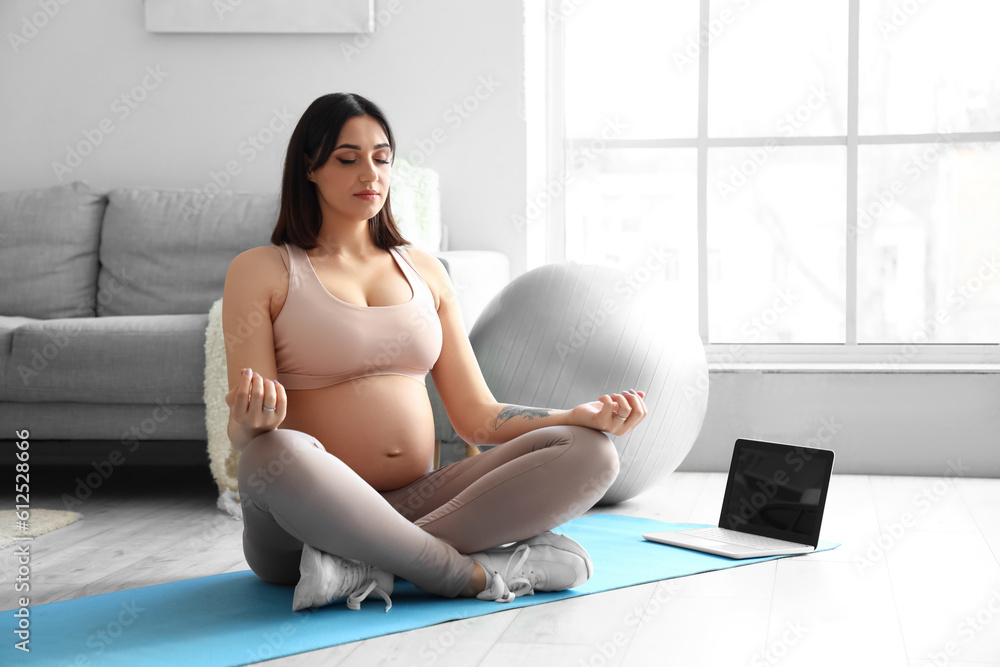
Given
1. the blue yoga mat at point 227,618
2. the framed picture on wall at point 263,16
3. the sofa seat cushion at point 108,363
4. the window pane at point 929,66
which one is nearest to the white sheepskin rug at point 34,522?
the sofa seat cushion at point 108,363

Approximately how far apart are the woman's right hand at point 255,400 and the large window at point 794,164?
216 centimetres

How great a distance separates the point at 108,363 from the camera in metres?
2.70

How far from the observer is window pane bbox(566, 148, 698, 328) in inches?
141

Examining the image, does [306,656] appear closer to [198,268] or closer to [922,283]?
[198,268]

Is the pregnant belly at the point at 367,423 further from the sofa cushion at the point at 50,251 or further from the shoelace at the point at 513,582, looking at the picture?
the sofa cushion at the point at 50,251

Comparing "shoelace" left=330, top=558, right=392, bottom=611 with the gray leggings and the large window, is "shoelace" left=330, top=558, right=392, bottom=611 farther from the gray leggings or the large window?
the large window

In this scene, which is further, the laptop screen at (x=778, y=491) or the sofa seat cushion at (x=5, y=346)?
the sofa seat cushion at (x=5, y=346)

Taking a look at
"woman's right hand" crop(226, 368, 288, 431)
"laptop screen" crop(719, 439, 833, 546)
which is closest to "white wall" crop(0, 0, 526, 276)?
"laptop screen" crop(719, 439, 833, 546)

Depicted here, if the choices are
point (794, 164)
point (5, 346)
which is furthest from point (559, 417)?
point (794, 164)

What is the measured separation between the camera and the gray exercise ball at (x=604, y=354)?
2.46 m

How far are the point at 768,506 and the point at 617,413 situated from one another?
0.74m

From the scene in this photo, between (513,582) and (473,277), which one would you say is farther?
(473,277)

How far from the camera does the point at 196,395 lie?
8.80ft

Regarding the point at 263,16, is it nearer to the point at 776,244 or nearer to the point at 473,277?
the point at 473,277
